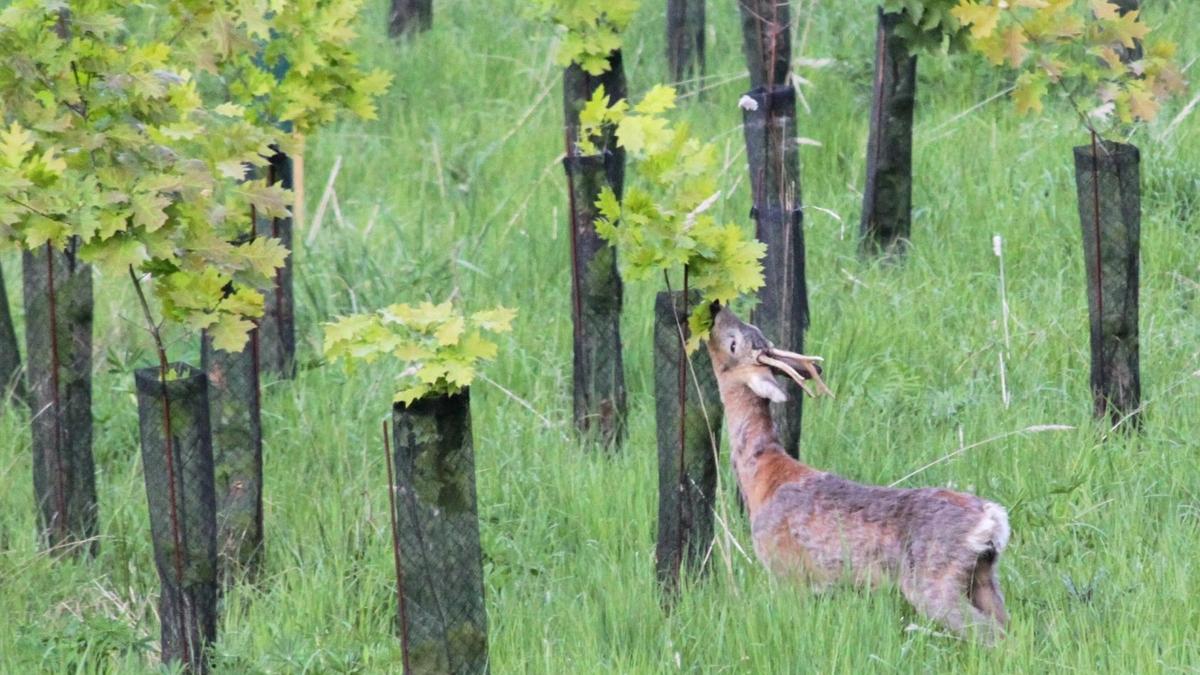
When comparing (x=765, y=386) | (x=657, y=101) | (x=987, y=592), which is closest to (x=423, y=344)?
(x=657, y=101)

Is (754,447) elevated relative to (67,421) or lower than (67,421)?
lower

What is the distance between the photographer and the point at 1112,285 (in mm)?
6301

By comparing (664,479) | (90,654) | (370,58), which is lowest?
(90,654)

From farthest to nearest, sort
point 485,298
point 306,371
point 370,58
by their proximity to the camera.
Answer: point 370,58
point 485,298
point 306,371

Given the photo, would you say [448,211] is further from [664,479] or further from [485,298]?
[664,479]

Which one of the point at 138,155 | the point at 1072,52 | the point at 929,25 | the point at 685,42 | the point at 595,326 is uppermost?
the point at 685,42

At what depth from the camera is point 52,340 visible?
230 inches

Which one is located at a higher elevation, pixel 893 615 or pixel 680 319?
pixel 680 319

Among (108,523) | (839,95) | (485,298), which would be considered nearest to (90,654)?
(108,523)

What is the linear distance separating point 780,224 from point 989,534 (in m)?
1.77

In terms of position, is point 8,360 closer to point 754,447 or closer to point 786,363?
point 754,447

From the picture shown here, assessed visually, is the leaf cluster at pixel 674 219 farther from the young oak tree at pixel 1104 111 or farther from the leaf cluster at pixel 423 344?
the young oak tree at pixel 1104 111

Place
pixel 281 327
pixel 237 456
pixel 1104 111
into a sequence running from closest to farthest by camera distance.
Result: pixel 237 456
pixel 1104 111
pixel 281 327

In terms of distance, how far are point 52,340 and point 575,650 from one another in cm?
219
